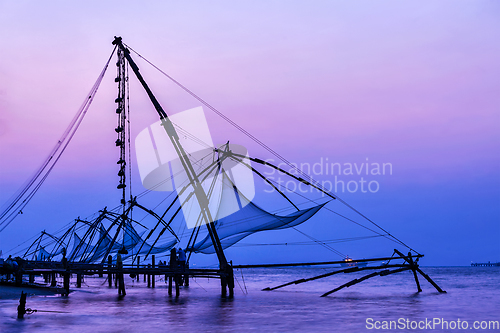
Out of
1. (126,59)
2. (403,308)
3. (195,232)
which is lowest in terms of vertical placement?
(403,308)

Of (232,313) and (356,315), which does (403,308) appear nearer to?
(356,315)

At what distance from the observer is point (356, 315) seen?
56.8 feet

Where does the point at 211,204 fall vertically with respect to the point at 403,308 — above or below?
above

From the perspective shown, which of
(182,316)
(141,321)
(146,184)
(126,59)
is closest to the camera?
(141,321)

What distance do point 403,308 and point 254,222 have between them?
7495 millimetres

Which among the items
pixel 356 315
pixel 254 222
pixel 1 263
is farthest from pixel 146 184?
pixel 356 315

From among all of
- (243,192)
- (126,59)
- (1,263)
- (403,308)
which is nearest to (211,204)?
(243,192)

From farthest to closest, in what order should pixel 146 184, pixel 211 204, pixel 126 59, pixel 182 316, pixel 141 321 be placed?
pixel 146 184 < pixel 211 204 < pixel 126 59 < pixel 182 316 < pixel 141 321

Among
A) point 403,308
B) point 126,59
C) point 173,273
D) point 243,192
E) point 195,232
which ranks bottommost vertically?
point 403,308

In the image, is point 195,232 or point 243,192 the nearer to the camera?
point 243,192

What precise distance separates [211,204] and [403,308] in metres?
9.64

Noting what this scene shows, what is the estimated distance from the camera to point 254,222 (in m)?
20.4

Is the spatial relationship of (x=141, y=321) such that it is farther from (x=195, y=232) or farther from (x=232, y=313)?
(x=195, y=232)

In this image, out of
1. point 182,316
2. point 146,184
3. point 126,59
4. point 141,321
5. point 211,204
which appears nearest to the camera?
point 141,321
